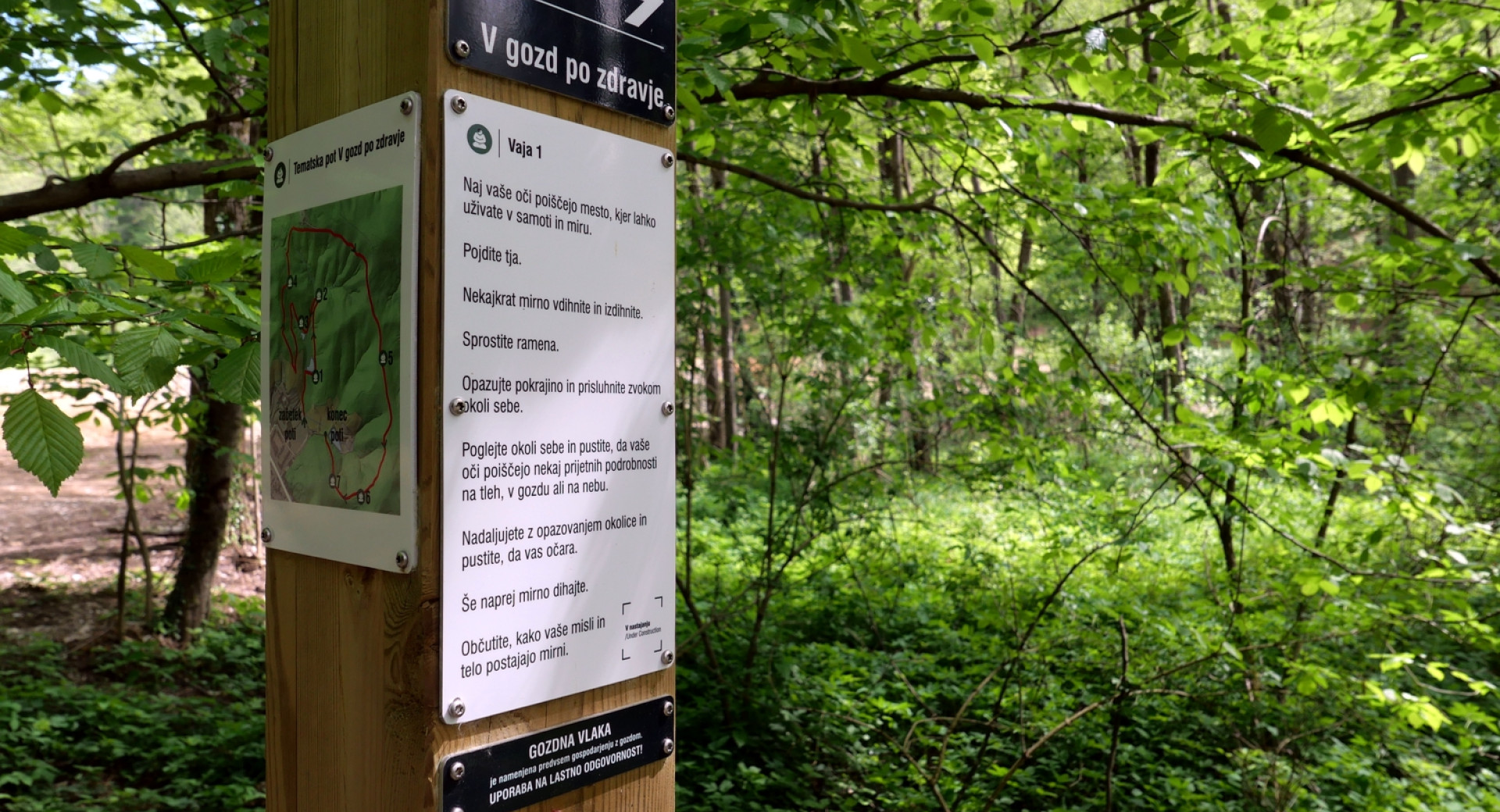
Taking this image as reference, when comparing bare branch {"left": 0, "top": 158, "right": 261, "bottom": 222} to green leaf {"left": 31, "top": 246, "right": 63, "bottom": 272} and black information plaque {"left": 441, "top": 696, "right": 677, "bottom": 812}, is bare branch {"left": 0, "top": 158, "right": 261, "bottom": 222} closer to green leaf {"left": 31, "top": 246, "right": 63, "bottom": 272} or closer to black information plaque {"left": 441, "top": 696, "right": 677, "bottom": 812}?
green leaf {"left": 31, "top": 246, "right": 63, "bottom": 272}

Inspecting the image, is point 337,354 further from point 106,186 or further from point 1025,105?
point 1025,105

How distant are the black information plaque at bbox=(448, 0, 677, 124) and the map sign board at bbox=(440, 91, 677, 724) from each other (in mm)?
58

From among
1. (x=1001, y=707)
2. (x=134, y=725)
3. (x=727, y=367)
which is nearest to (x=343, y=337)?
(x=1001, y=707)

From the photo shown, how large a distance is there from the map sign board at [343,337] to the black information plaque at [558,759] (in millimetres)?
278

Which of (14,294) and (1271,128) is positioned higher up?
(1271,128)

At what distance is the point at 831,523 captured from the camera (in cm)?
539

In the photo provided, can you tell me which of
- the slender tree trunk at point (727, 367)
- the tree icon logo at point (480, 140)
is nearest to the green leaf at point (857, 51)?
the tree icon logo at point (480, 140)

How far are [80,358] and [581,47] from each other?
0.90 m

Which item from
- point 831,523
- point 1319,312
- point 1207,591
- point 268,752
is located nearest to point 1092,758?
point 831,523

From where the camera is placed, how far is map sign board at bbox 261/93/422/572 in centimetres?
116

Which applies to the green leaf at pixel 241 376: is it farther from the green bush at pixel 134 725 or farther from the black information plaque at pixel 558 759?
the green bush at pixel 134 725

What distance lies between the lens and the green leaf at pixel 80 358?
140cm

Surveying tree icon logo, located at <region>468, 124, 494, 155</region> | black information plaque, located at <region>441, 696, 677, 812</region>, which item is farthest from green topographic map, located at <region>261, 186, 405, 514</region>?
black information plaque, located at <region>441, 696, 677, 812</region>

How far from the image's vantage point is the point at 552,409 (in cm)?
127
